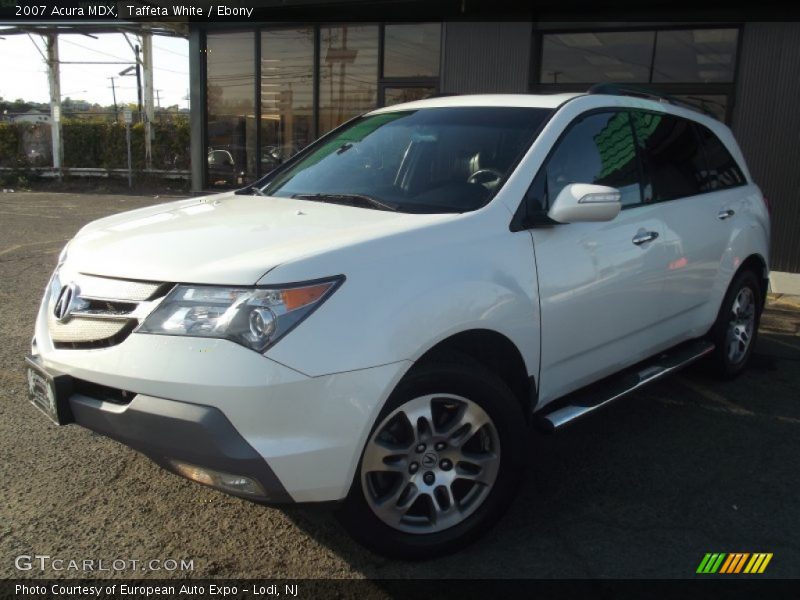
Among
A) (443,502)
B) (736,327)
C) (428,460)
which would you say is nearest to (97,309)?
(428,460)

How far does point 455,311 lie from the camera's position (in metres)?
2.61

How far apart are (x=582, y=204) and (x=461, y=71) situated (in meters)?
7.38

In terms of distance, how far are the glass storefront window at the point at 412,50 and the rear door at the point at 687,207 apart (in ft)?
21.9

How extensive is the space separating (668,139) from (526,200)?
160 centimetres

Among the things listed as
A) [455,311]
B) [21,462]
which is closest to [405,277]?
[455,311]

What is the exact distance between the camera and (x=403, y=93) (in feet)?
35.9

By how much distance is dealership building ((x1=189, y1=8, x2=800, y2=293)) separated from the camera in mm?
8320

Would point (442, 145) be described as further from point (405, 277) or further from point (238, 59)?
point (238, 59)

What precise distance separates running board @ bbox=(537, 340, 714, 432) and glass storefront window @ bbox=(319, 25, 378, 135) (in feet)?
26.6

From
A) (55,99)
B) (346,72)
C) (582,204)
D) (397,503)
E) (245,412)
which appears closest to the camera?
(245,412)

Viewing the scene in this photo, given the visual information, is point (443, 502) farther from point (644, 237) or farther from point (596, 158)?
point (596, 158)

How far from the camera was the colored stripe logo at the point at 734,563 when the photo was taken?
2748 millimetres

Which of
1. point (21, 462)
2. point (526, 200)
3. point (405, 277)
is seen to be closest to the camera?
point (405, 277)

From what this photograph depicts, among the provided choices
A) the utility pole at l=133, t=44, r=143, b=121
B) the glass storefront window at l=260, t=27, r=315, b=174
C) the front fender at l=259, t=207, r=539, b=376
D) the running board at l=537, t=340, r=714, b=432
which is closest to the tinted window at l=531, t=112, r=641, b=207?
the front fender at l=259, t=207, r=539, b=376
